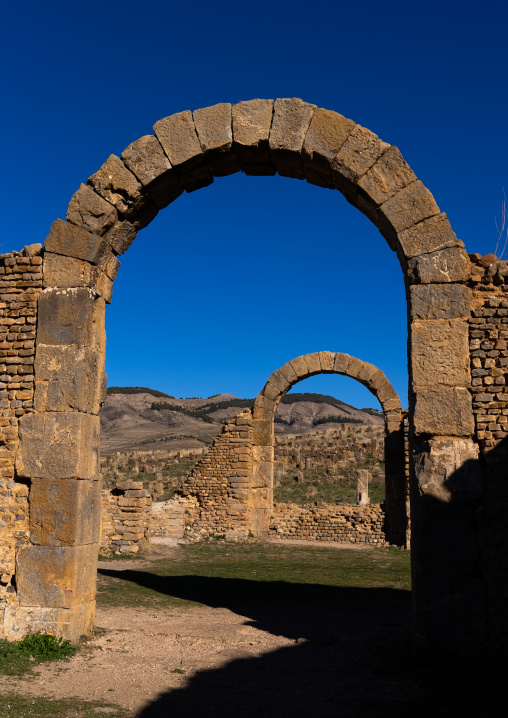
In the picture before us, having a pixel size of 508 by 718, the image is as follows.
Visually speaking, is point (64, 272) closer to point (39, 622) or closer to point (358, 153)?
point (358, 153)

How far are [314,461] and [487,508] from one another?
20.5m

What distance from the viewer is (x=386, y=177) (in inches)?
242

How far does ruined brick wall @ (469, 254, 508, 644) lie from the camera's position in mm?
5199

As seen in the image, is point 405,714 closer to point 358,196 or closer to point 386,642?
point 386,642

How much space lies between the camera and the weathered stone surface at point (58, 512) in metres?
5.88

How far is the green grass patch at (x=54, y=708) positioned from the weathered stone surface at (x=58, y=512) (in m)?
1.62

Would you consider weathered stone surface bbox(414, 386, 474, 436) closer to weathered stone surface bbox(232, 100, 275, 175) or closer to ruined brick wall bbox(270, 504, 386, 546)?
weathered stone surface bbox(232, 100, 275, 175)

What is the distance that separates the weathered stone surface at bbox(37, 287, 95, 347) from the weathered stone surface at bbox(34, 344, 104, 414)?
10 centimetres

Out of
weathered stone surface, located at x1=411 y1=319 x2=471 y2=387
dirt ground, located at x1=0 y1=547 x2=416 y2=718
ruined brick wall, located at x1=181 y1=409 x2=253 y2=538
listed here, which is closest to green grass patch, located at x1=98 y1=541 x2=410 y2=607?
dirt ground, located at x1=0 y1=547 x2=416 y2=718

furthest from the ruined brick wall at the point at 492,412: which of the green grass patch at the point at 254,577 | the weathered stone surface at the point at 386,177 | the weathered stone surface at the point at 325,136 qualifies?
the green grass patch at the point at 254,577

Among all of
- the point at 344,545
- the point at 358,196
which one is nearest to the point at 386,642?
the point at 358,196

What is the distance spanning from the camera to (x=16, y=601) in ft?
19.2

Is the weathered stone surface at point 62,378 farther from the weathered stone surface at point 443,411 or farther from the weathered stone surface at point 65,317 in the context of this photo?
the weathered stone surface at point 443,411

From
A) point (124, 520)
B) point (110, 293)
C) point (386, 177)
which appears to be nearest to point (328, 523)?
point (124, 520)
